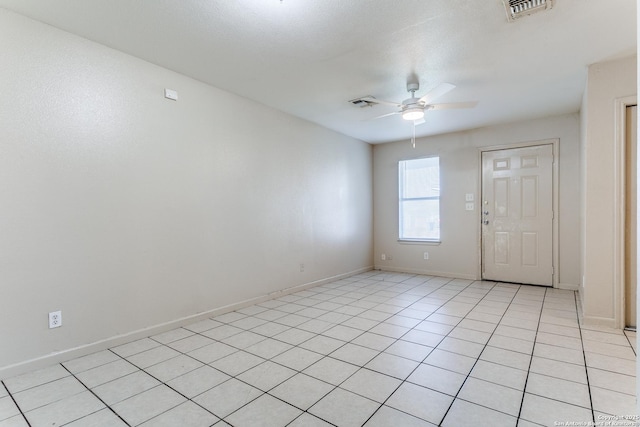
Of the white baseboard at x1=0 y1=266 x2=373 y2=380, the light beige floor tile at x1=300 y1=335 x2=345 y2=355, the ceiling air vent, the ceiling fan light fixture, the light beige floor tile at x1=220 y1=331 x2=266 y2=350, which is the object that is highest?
the ceiling air vent

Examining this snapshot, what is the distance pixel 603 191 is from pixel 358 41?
266 cm

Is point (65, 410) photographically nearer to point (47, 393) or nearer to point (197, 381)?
point (47, 393)

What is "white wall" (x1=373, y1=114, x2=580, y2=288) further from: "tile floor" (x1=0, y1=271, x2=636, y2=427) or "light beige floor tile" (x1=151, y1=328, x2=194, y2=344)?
"light beige floor tile" (x1=151, y1=328, x2=194, y2=344)

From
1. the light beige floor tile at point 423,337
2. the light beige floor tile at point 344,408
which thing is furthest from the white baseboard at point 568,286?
the light beige floor tile at point 344,408

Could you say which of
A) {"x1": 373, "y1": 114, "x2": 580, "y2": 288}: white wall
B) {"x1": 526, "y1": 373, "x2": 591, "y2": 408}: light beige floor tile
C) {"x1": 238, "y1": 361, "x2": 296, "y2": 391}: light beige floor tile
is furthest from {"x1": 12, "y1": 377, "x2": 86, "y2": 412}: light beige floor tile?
{"x1": 373, "y1": 114, "x2": 580, "y2": 288}: white wall

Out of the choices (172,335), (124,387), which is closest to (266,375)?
(124,387)

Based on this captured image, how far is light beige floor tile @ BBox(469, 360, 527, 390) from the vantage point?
2.08 metres

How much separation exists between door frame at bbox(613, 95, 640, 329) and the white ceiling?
0.53 meters

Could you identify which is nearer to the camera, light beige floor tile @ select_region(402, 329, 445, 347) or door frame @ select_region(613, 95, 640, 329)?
light beige floor tile @ select_region(402, 329, 445, 347)

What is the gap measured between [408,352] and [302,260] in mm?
2361

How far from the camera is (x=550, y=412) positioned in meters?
1.76

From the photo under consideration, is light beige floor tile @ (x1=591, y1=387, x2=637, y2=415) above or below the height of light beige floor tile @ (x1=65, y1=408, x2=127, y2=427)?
above

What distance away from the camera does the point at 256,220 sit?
157 inches

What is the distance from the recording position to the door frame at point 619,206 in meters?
2.95
